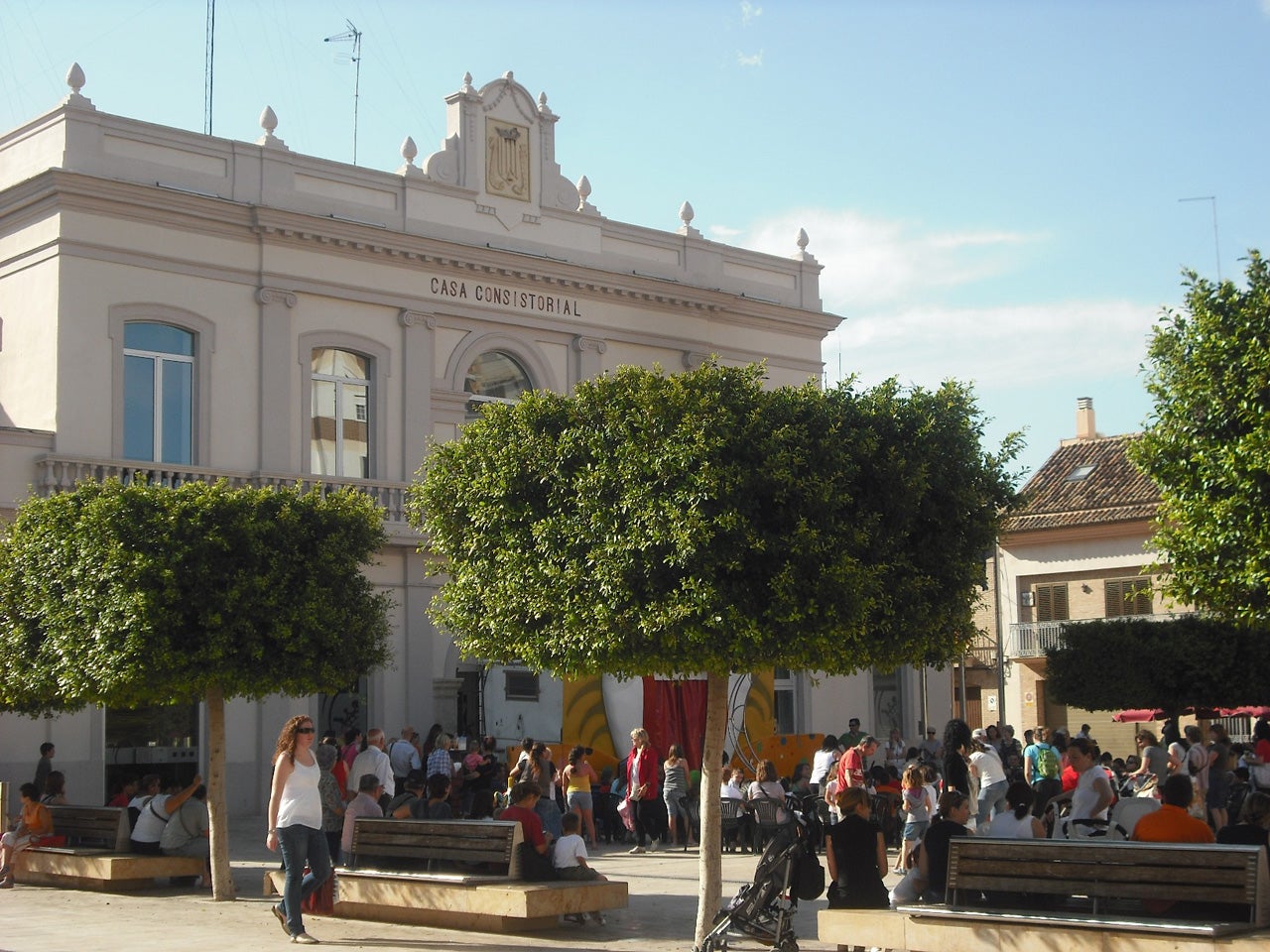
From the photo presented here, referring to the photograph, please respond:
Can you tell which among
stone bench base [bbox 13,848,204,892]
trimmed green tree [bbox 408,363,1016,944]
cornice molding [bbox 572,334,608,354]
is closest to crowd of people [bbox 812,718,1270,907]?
trimmed green tree [bbox 408,363,1016,944]

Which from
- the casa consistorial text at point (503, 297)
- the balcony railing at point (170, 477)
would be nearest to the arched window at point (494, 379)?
the casa consistorial text at point (503, 297)

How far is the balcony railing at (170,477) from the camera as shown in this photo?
24047mm

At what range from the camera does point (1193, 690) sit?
30.7 m

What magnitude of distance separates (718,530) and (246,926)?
5552 millimetres

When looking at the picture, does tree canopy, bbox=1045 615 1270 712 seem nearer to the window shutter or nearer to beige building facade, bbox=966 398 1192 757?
beige building facade, bbox=966 398 1192 757

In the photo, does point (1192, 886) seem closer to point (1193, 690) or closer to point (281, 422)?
point (281, 422)

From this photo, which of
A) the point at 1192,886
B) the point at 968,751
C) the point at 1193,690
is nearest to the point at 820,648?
the point at 1192,886

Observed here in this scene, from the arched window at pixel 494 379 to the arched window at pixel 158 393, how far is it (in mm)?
5468

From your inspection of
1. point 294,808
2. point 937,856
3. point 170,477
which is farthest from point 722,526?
point 170,477

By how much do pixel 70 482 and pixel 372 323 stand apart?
6.36 m

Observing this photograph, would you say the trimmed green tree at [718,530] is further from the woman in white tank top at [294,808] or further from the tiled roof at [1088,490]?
the tiled roof at [1088,490]

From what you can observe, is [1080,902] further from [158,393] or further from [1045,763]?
[158,393]

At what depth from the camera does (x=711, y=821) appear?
12.6 m

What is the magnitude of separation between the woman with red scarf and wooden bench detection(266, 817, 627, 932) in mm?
7380
